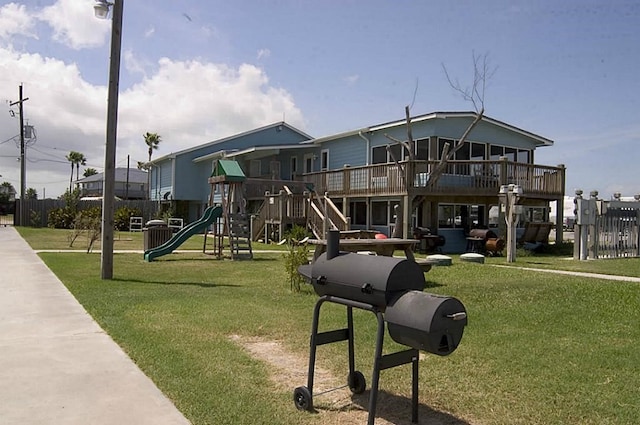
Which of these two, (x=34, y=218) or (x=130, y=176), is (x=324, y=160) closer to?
(x=34, y=218)

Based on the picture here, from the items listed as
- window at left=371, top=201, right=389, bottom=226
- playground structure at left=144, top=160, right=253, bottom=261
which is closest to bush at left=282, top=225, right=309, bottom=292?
playground structure at left=144, top=160, right=253, bottom=261

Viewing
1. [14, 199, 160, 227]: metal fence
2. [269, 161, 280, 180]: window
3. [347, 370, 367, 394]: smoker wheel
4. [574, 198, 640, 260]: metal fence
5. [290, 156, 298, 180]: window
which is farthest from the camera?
[14, 199, 160, 227]: metal fence

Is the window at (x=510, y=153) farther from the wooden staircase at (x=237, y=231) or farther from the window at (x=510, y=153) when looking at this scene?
the wooden staircase at (x=237, y=231)

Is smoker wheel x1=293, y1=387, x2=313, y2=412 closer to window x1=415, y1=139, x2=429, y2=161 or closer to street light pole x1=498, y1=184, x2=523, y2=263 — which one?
street light pole x1=498, y1=184, x2=523, y2=263

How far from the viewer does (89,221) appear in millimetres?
19938

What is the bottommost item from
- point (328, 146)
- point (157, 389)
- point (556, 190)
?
point (157, 389)

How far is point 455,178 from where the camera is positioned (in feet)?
67.9

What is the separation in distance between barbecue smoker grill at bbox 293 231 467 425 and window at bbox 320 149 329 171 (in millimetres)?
23143

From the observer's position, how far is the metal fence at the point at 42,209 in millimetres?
37625

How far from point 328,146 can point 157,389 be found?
23124 millimetres

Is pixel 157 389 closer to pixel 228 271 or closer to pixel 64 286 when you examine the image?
pixel 64 286

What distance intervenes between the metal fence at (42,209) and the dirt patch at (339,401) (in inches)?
1329

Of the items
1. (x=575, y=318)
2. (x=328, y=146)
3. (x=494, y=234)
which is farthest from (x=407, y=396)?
(x=328, y=146)

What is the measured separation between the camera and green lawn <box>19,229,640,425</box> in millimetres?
4152
